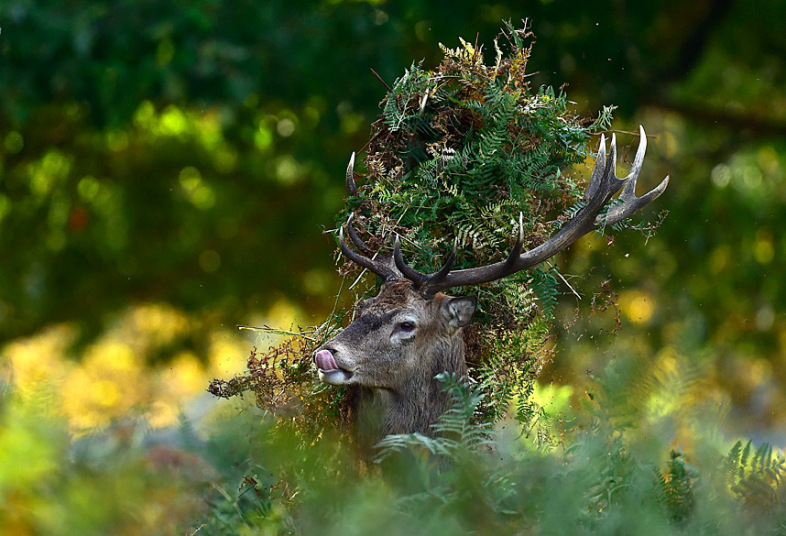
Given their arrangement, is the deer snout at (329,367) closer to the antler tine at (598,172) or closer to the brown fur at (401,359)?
the brown fur at (401,359)

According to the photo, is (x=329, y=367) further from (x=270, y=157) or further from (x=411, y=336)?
(x=270, y=157)

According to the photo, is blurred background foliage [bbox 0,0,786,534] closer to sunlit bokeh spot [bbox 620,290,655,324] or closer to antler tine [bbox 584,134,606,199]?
sunlit bokeh spot [bbox 620,290,655,324]

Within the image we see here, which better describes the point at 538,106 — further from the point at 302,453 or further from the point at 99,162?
the point at 99,162

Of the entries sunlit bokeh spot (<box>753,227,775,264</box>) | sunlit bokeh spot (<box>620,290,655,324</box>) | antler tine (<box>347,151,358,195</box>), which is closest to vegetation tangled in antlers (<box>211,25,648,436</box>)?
antler tine (<box>347,151,358,195</box>)

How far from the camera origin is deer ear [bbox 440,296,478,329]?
2734 mm

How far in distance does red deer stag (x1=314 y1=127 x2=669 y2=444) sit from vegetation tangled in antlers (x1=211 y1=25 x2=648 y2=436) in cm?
11

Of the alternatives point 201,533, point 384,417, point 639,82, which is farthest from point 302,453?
point 639,82

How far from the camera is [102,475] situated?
2.46 feet

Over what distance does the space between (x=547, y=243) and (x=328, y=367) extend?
802mm

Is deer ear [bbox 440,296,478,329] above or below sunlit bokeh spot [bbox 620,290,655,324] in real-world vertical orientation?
below

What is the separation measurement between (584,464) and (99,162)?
9292 millimetres

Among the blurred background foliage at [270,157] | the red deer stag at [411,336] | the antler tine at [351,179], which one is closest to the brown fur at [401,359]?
the red deer stag at [411,336]

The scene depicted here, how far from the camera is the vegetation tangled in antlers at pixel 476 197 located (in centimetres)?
280

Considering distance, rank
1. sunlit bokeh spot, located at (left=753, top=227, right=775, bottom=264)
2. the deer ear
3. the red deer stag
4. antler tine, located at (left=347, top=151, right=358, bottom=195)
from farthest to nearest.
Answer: sunlit bokeh spot, located at (left=753, top=227, right=775, bottom=264) < antler tine, located at (left=347, top=151, right=358, bottom=195) < the deer ear < the red deer stag
